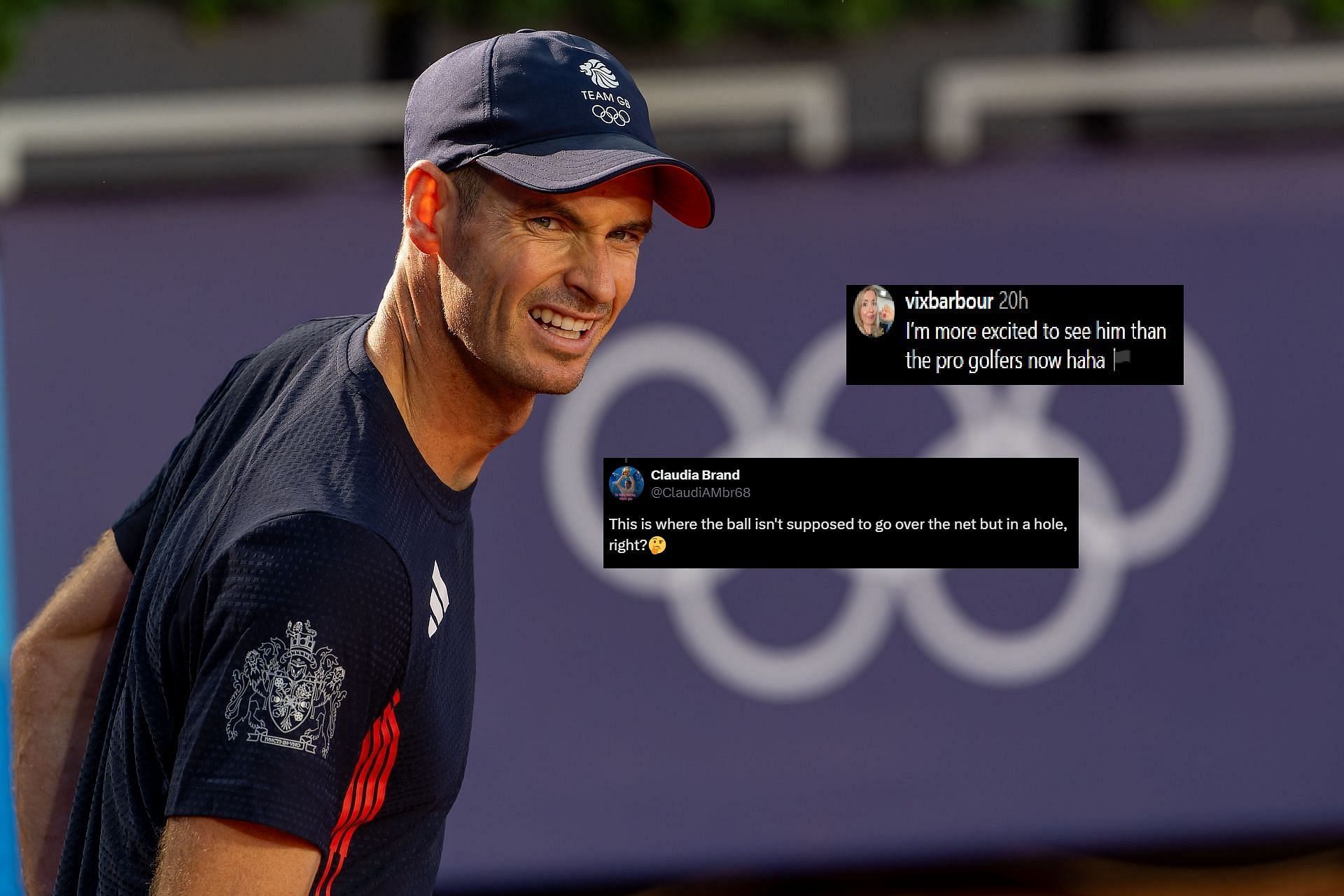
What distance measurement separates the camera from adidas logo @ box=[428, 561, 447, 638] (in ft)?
5.16

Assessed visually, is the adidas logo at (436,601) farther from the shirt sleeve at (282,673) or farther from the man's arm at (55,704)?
the man's arm at (55,704)

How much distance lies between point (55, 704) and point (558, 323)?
87cm

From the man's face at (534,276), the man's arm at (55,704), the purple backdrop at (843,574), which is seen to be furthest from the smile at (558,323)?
the purple backdrop at (843,574)

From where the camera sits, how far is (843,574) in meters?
4.28

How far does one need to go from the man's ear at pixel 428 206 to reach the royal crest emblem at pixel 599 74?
0.19 m

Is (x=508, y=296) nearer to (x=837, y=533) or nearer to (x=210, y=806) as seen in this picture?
(x=210, y=806)

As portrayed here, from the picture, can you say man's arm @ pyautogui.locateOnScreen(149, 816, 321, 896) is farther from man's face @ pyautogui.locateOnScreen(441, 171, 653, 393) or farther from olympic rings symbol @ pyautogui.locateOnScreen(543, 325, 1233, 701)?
olympic rings symbol @ pyautogui.locateOnScreen(543, 325, 1233, 701)

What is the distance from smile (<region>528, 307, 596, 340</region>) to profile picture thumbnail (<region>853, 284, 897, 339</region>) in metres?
0.81

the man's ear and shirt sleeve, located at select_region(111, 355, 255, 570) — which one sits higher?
Answer: the man's ear

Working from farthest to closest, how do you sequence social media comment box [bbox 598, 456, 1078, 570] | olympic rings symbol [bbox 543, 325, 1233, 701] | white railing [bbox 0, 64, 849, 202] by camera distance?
white railing [bbox 0, 64, 849, 202] < olympic rings symbol [bbox 543, 325, 1233, 701] < social media comment box [bbox 598, 456, 1078, 570]

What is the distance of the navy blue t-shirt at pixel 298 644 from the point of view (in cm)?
140

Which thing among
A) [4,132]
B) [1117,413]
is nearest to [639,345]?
[1117,413]
